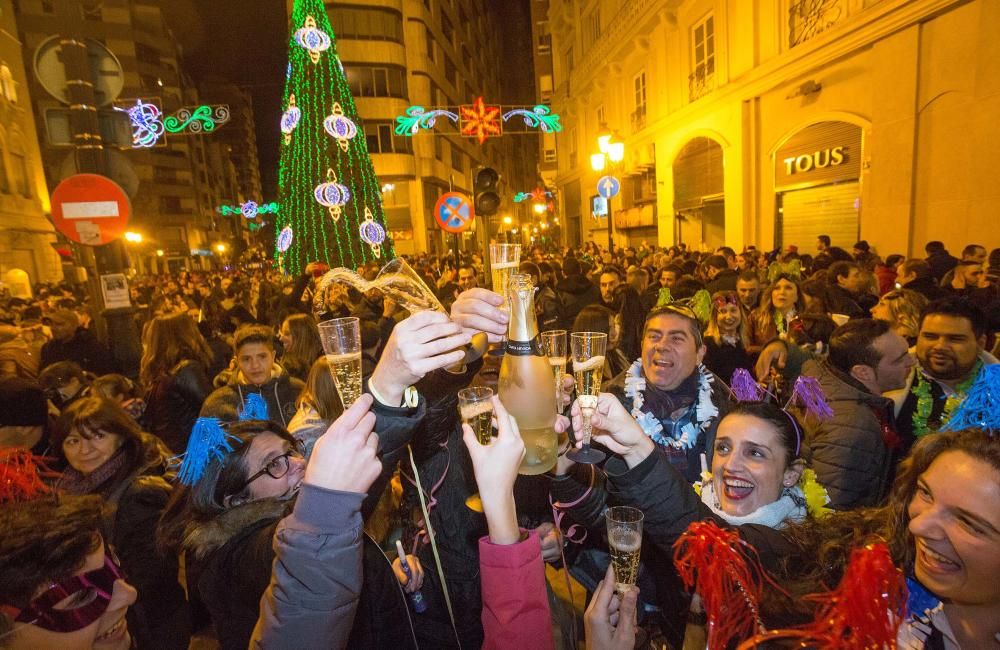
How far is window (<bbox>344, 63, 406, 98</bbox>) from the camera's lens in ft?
97.8

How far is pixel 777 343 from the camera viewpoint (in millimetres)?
4203

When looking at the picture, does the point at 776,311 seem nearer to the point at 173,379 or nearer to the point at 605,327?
the point at 605,327

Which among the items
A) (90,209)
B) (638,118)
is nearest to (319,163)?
(90,209)

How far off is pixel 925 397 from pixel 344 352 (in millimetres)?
3671

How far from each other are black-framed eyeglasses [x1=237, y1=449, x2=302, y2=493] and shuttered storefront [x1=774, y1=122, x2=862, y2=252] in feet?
41.6

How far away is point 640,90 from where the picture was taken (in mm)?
21469

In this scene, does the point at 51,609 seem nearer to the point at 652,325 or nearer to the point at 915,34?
the point at 652,325

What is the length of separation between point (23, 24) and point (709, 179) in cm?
3756

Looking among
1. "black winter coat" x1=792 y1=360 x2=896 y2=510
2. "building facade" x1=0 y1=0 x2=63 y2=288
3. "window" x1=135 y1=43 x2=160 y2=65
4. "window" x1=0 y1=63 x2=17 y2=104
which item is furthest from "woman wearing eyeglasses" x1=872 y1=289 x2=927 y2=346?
"window" x1=135 y1=43 x2=160 y2=65

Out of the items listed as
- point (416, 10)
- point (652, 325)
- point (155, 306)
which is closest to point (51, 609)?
point (652, 325)

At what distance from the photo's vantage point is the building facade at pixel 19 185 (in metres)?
18.5

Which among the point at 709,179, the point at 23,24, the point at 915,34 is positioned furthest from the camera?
the point at 23,24

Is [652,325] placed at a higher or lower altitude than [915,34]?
lower

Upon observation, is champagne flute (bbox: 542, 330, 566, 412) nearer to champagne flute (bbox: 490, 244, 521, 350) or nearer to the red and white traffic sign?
champagne flute (bbox: 490, 244, 521, 350)
